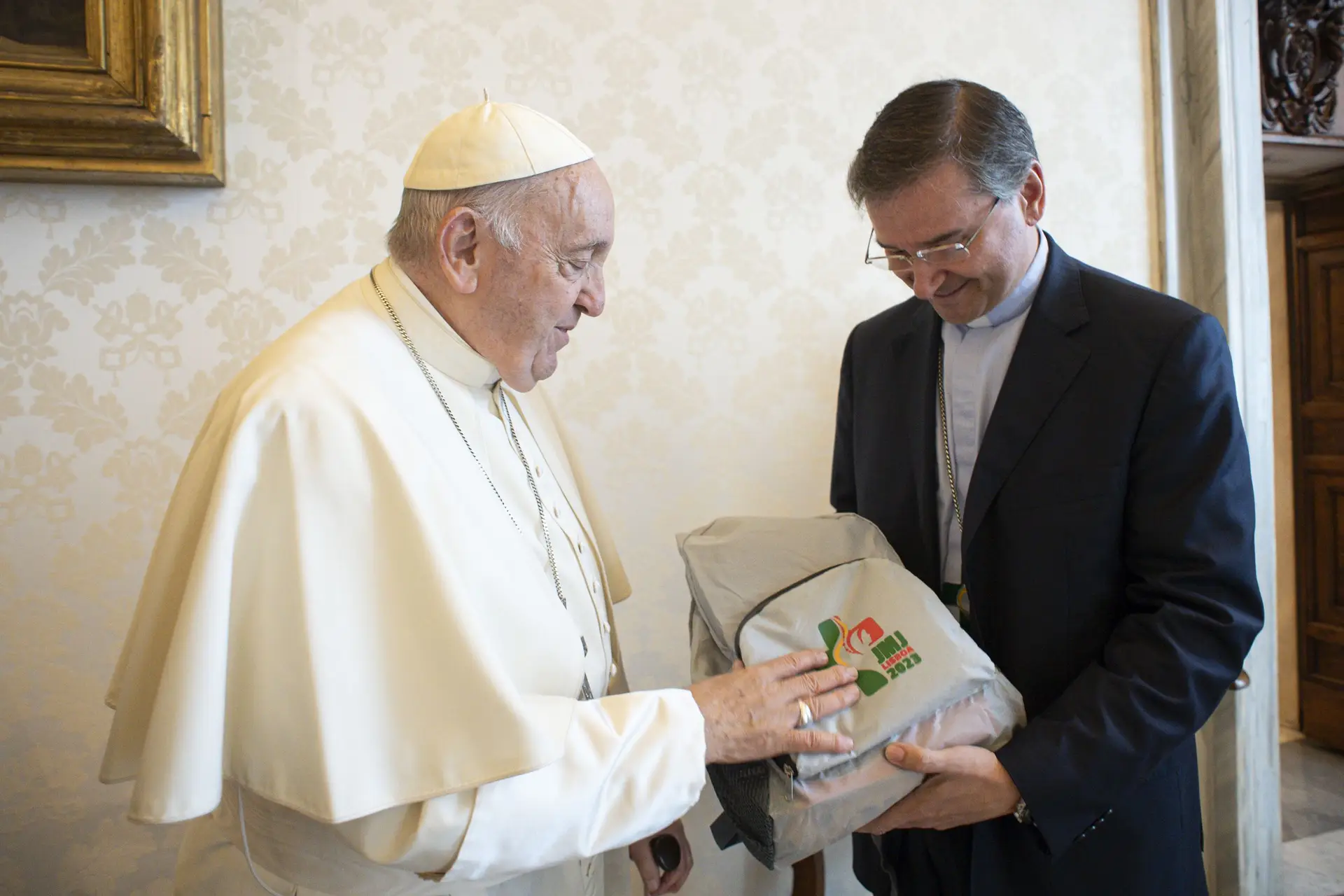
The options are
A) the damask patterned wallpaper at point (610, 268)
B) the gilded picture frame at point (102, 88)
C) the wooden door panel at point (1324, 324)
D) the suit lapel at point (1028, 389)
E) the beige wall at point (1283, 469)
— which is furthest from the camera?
the beige wall at point (1283, 469)

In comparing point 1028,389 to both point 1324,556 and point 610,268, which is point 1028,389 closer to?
point 610,268

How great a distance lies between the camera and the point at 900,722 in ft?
4.05

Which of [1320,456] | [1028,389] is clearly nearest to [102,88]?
[1028,389]

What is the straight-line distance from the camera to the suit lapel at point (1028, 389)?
143 centimetres

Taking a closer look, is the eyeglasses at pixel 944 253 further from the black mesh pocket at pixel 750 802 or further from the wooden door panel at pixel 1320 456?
the wooden door panel at pixel 1320 456

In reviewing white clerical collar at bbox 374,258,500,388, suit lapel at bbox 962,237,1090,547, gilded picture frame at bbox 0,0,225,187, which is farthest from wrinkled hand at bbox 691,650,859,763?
gilded picture frame at bbox 0,0,225,187

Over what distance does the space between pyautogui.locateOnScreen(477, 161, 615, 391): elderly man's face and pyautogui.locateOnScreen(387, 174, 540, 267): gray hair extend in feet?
0.06

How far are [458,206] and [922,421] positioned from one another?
88 cm

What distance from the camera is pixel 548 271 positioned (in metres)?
1.35

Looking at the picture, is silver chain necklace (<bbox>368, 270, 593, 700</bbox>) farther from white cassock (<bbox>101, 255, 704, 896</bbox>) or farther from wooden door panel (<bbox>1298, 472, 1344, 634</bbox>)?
wooden door panel (<bbox>1298, 472, 1344, 634</bbox>)

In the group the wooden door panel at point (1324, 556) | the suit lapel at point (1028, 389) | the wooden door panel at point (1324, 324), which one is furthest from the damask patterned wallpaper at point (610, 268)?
the wooden door panel at point (1324, 556)

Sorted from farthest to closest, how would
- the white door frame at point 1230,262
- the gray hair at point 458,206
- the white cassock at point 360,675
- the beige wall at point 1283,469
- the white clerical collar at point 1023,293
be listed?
the beige wall at point 1283,469 → the white door frame at point 1230,262 → the white clerical collar at point 1023,293 → the gray hair at point 458,206 → the white cassock at point 360,675

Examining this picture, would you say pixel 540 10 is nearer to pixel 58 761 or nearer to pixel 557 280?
pixel 557 280

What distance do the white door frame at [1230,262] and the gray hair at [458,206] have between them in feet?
6.36
